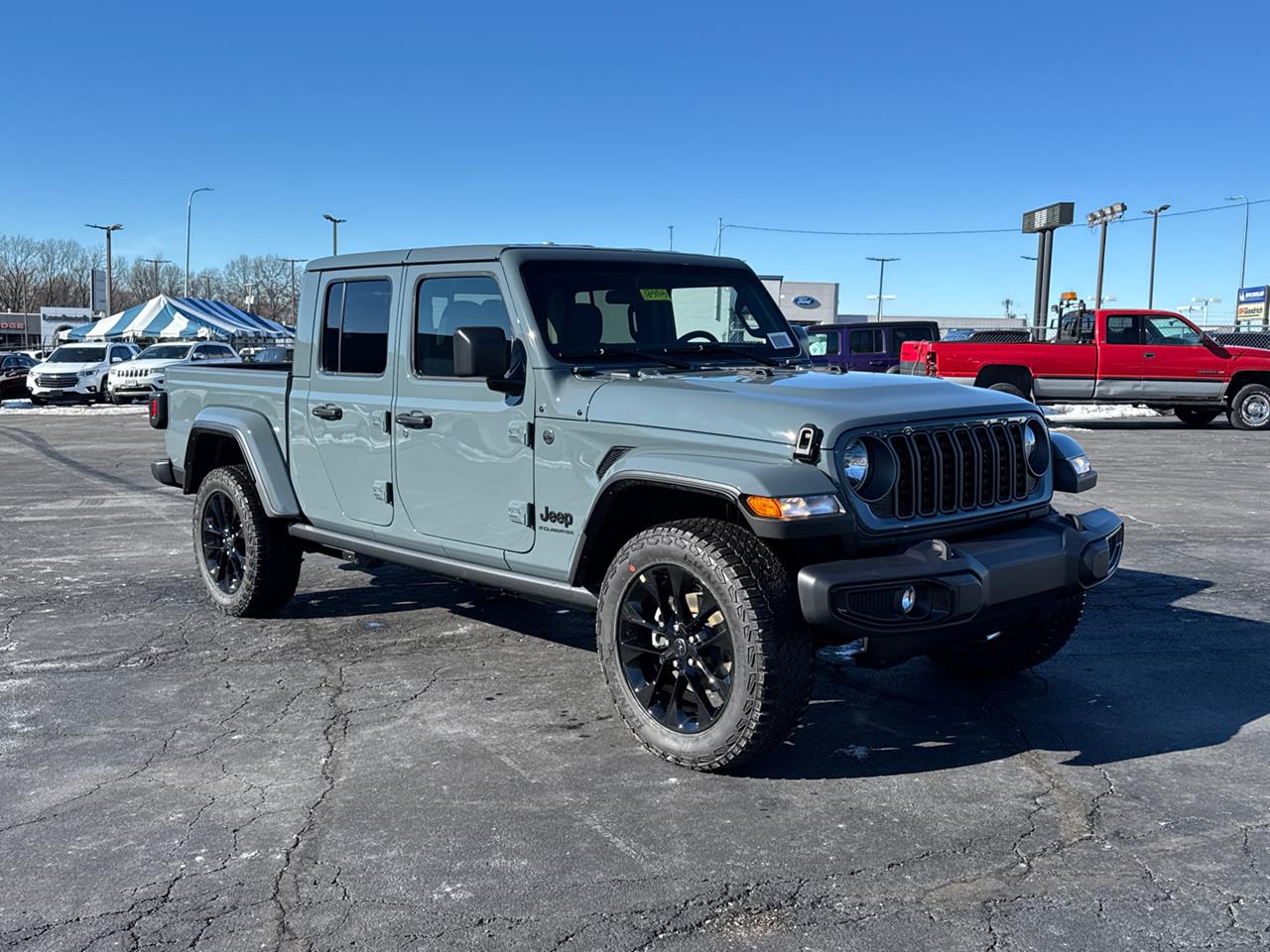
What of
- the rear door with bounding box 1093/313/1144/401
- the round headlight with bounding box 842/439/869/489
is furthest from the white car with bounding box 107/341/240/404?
the round headlight with bounding box 842/439/869/489

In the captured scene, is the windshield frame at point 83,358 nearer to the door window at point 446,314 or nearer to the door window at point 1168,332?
the door window at point 1168,332

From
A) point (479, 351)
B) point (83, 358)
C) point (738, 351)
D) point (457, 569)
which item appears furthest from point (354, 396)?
point (83, 358)

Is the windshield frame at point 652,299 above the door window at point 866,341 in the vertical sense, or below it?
below

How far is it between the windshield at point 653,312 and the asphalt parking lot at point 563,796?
1527mm

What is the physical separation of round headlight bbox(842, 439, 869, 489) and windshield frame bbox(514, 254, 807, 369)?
1288 millimetres

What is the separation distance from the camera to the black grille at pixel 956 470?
4.10m

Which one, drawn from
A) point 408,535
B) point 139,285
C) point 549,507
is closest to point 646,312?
point 549,507

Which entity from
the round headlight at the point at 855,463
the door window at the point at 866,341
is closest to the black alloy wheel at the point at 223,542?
the round headlight at the point at 855,463

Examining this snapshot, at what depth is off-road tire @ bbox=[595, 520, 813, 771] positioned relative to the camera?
383cm

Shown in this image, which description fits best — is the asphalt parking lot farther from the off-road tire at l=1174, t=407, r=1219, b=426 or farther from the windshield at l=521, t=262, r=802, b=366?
the off-road tire at l=1174, t=407, r=1219, b=426

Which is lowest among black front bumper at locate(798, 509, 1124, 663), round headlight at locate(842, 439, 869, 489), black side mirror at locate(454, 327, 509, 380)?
black front bumper at locate(798, 509, 1124, 663)

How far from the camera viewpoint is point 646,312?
5.25 meters

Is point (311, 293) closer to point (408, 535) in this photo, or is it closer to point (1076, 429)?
point (408, 535)

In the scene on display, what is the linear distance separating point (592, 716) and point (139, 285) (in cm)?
12674
